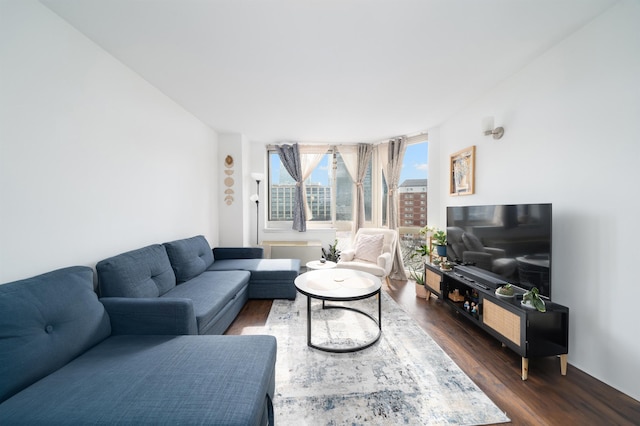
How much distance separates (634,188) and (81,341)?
3.46 m

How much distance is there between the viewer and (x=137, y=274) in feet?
6.16

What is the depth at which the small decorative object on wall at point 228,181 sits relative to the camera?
412 cm

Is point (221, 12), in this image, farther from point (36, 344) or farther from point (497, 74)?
point (497, 74)

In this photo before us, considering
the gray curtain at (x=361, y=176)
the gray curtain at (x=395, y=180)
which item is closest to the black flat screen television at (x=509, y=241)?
the gray curtain at (x=395, y=180)

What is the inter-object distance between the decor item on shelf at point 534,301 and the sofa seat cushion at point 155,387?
6.16ft

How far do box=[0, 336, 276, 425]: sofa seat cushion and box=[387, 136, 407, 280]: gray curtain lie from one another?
3.17 meters

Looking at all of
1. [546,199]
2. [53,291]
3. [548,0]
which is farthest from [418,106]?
[53,291]

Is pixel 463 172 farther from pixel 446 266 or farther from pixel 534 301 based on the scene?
pixel 534 301

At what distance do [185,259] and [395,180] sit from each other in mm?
3512

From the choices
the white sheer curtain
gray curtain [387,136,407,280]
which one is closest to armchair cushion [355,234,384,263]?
gray curtain [387,136,407,280]

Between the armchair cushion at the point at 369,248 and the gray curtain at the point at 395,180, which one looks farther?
the gray curtain at the point at 395,180

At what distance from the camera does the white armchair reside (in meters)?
3.37

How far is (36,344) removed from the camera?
1092mm

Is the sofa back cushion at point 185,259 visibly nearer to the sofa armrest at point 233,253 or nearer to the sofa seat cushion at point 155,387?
the sofa armrest at point 233,253
